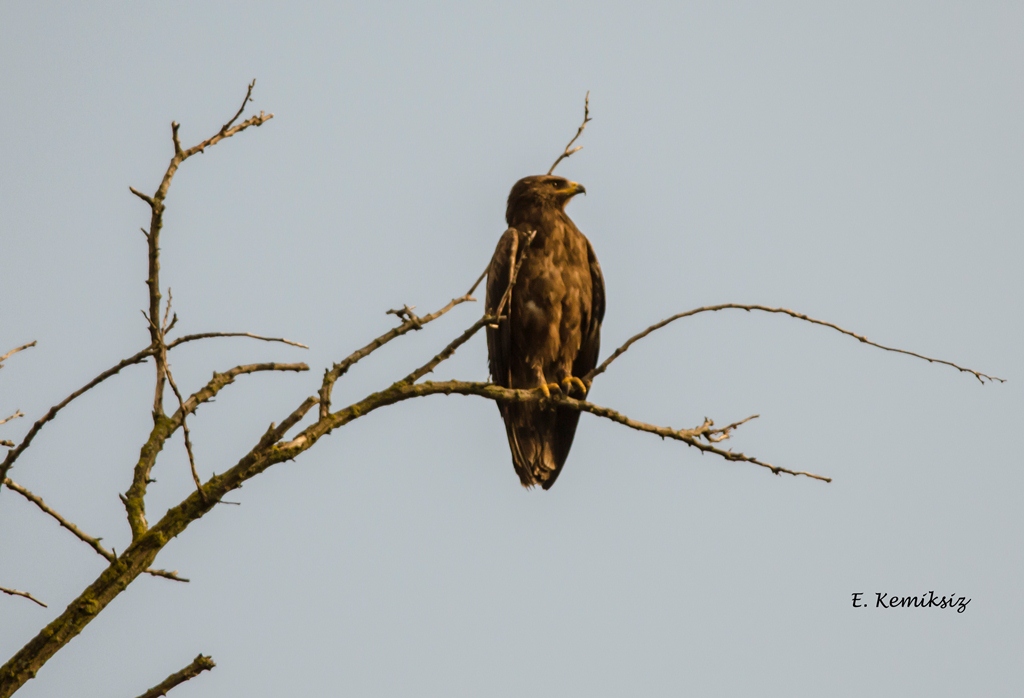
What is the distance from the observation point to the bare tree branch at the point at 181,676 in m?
3.18

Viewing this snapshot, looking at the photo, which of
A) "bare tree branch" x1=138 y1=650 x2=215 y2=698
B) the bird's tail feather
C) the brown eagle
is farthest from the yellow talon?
"bare tree branch" x1=138 y1=650 x2=215 y2=698

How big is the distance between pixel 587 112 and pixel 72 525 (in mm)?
3048

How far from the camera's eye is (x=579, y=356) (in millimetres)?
7434

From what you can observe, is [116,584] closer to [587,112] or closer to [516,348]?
[587,112]

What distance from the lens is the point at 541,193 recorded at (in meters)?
7.58

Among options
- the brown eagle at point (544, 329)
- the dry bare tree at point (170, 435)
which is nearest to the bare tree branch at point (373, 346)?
the dry bare tree at point (170, 435)

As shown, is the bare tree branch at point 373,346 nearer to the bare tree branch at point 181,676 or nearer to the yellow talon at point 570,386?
the bare tree branch at point 181,676

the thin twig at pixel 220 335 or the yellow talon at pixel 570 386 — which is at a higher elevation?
the yellow talon at pixel 570 386

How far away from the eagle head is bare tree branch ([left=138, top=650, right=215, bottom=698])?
15.9 ft

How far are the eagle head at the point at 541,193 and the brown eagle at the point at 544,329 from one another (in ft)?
0.30

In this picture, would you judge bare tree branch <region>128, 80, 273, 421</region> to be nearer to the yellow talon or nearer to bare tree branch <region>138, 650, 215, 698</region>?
bare tree branch <region>138, 650, 215, 698</region>

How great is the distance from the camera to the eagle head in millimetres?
7566

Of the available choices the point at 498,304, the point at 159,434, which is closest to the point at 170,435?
the point at 159,434

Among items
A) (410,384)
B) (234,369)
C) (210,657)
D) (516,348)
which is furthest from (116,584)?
(516,348)
